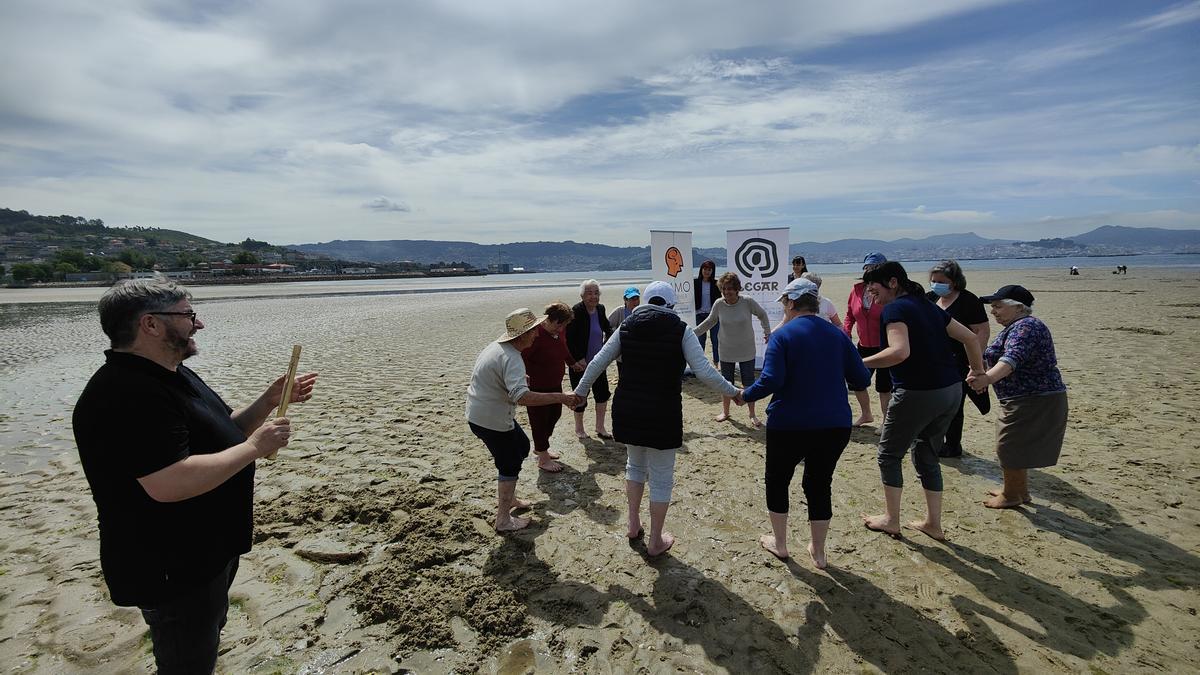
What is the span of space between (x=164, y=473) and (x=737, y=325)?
6422mm

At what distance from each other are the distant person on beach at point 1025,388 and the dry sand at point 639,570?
58cm

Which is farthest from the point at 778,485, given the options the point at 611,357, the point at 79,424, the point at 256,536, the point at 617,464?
the point at 256,536

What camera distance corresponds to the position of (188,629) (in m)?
2.14

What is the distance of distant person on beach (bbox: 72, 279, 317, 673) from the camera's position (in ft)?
6.25

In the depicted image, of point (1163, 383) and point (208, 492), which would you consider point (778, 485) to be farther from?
point (1163, 383)

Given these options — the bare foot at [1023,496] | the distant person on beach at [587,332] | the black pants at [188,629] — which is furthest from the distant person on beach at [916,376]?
the black pants at [188,629]

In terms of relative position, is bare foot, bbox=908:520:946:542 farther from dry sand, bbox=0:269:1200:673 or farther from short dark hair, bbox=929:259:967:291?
short dark hair, bbox=929:259:967:291

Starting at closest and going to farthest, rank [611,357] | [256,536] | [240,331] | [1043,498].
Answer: [611,357], [256,536], [1043,498], [240,331]

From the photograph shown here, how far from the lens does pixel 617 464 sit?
605 cm

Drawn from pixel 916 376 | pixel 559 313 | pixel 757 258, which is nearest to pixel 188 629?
pixel 559 313

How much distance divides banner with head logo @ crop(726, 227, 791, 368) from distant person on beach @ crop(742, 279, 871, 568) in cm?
664

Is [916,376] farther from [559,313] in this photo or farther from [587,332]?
[587,332]

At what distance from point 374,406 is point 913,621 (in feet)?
25.2

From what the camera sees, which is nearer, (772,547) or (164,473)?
(164,473)
